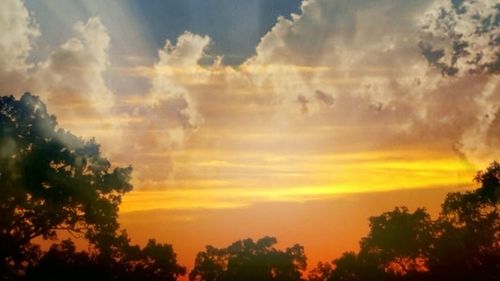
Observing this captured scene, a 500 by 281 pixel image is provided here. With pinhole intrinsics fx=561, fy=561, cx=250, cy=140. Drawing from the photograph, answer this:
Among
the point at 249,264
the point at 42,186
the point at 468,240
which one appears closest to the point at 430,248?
the point at 468,240

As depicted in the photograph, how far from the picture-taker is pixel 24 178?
35969mm

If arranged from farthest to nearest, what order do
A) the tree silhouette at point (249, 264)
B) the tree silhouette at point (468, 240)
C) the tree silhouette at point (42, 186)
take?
the tree silhouette at point (249, 264) < the tree silhouette at point (468, 240) < the tree silhouette at point (42, 186)

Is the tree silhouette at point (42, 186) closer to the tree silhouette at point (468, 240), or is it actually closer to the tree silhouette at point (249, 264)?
the tree silhouette at point (468, 240)

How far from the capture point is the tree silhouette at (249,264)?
3875 inches

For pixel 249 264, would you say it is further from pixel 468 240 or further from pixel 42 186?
pixel 42 186

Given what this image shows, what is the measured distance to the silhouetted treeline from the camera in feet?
120

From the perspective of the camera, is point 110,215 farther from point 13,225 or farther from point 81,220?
point 13,225

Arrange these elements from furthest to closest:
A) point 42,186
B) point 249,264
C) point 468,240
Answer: point 249,264
point 468,240
point 42,186

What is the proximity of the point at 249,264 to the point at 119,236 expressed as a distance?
191ft

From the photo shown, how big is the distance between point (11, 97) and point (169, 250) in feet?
133

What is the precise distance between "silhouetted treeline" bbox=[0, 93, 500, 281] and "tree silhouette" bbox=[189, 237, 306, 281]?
18 cm

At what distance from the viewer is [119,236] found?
44.4m

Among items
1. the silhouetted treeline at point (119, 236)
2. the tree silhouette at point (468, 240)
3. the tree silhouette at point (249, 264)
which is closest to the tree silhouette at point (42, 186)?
the silhouetted treeline at point (119, 236)

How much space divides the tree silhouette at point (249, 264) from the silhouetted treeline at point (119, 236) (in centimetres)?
18
